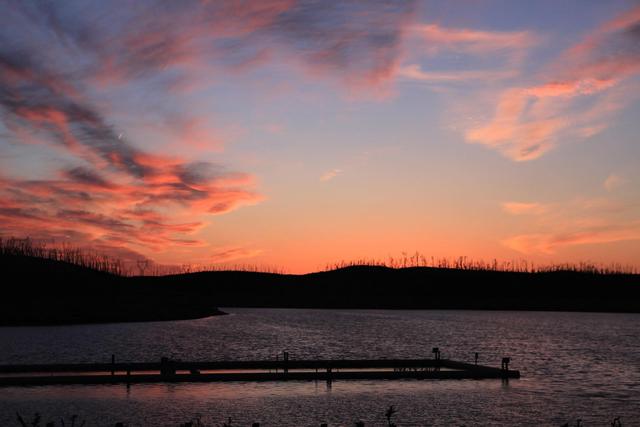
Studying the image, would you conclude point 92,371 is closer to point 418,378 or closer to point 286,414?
point 286,414

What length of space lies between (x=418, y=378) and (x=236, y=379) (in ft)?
48.5

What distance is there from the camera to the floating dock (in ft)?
172

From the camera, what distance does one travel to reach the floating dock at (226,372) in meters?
52.5

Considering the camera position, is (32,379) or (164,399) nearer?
(164,399)

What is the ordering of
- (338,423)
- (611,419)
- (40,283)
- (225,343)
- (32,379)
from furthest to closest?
1. (40,283)
2. (225,343)
3. (32,379)
4. (611,419)
5. (338,423)

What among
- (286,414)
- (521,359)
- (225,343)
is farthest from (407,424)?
(225,343)

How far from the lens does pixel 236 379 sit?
53.6 metres

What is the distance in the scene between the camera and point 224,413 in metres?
43.0

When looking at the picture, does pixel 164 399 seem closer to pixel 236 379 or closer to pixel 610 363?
pixel 236 379

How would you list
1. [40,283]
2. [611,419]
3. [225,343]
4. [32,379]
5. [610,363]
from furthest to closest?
1. [40,283]
2. [225,343]
3. [610,363]
4. [32,379]
5. [611,419]

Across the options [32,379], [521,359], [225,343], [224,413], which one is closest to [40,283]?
[225,343]

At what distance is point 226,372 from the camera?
197 feet

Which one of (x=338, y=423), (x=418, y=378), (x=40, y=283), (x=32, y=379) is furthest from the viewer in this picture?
(x=40, y=283)

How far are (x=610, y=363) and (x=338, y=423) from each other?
2624 inches
